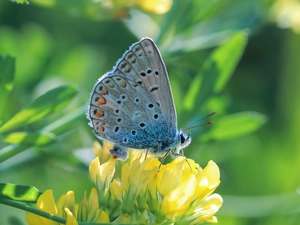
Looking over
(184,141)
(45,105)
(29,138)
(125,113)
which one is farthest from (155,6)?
(29,138)

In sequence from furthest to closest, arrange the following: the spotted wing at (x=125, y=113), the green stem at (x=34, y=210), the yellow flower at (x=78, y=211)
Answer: the spotted wing at (x=125, y=113) → the yellow flower at (x=78, y=211) → the green stem at (x=34, y=210)

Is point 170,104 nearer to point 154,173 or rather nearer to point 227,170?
point 154,173

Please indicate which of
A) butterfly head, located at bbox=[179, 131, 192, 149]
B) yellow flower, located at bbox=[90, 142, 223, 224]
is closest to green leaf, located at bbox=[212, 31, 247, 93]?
butterfly head, located at bbox=[179, 131, 192, 149]

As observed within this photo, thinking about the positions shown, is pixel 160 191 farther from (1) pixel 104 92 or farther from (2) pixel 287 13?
(2) pixel 287 13

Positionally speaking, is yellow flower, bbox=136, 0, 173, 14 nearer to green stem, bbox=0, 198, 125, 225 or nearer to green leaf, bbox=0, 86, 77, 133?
green leaf, bbox=0, 86, 77, 133

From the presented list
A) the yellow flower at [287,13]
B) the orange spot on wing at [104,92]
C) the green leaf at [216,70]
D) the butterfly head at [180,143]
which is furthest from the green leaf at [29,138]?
the yellow flower at [287,13]

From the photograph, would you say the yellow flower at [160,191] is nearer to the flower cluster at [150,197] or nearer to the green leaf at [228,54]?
the flower cluster at [150,197]
